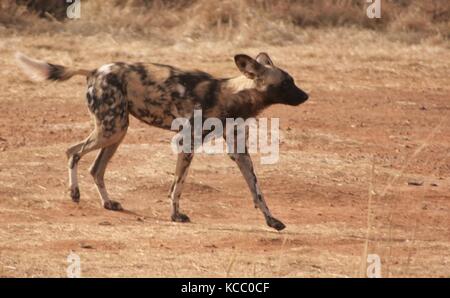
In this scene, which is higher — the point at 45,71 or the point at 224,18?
the point at 45,71

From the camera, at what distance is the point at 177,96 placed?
9250 millimetres

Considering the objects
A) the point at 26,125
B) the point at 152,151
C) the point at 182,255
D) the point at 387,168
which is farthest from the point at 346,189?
the point at 26,125

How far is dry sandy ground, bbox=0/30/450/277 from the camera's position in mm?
7832

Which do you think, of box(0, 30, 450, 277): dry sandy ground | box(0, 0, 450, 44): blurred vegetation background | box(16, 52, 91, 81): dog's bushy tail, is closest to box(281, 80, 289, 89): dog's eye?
box(0, 30, 450, 277): dry sandy ground

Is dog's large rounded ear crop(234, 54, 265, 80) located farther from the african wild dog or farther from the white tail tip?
the white tail tip

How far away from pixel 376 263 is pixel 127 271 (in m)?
1.51

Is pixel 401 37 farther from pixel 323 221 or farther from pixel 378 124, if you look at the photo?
pixel 323 221

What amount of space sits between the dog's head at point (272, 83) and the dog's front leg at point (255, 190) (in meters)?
0.52

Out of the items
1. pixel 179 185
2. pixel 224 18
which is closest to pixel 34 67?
pixel 179 185

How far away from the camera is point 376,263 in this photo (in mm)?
7473

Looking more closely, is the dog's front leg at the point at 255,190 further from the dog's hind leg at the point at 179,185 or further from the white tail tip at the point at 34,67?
the white tail tip at the point at 34,67

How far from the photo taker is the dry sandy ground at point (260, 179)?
7.83 metres

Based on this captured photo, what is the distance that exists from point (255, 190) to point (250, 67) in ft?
3.09

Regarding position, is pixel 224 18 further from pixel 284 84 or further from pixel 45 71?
pixel 284 84
